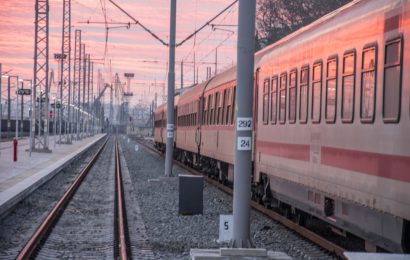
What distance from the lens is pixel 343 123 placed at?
10.4m

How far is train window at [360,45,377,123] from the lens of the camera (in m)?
9.25

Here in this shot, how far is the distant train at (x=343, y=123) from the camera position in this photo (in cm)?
854

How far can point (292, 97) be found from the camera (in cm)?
1356

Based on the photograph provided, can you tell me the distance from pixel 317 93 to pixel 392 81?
10.7 feet

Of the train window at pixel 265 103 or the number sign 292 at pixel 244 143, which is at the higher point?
the train window at pixel 265 103

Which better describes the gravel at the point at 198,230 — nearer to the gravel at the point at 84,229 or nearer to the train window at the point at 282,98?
the gravel at the point at 84,229

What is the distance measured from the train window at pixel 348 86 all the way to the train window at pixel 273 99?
174 inches

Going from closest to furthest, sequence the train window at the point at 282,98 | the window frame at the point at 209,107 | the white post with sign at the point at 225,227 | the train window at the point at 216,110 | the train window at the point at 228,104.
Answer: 1. the white post with sign at the point at 225,227
2. the train window at the point at 282,98
3. the train window at the point at 228,104
4. the train window at the point at 216,110
5. the window frame at the point at 209,107

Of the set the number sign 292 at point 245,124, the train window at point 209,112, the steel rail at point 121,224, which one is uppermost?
the train window at point 209,112

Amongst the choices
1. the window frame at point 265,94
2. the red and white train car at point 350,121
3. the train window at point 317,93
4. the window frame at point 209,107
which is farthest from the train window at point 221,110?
the train window at point 317,93

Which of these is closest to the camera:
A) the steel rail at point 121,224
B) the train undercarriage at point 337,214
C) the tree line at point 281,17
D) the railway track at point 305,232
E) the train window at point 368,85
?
the train undercarriage at point 337,214

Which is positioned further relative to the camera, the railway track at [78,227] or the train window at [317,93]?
the railway track at [78,227]

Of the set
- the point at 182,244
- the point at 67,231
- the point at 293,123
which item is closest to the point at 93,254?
the point at 182,244

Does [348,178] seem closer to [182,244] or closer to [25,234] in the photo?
[182,244]
